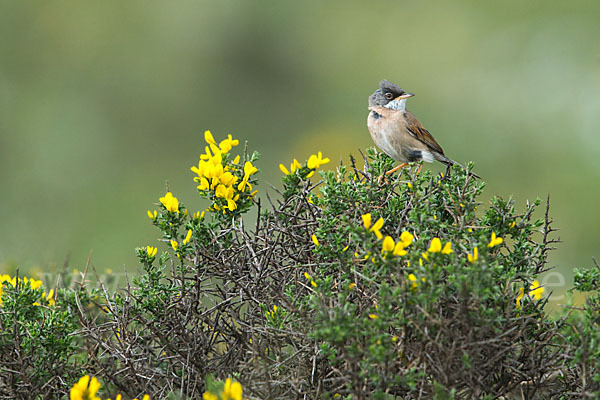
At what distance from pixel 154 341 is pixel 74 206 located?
801 centimetres

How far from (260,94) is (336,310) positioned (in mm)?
10041

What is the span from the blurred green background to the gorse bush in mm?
5593

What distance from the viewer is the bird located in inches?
154

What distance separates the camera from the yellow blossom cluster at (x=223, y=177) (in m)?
2.68

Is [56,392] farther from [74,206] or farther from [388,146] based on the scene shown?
[74,206]

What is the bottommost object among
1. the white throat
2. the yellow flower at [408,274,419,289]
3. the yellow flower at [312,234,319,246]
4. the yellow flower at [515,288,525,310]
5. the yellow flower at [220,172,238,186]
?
the yellow flower at [408,274,419,289]

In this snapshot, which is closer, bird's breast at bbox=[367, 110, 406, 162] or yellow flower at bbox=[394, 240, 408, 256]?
yellow flower at bbox=[394, 240, 408, 256]

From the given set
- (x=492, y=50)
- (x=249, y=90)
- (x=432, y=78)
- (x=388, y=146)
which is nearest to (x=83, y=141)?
(x=249, y=90)

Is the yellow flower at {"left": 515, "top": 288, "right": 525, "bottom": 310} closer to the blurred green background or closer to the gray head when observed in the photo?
the gray head

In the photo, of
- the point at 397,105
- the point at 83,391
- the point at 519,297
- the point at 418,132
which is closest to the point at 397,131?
the point at 418,132

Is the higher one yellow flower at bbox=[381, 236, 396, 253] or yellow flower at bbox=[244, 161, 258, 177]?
yellow flower at bbox=[244, 161, 258, 177]

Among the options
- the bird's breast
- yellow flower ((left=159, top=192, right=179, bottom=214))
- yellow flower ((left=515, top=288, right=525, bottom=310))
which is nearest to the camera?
yellow flower ((left=515, top=288, right=525, bottom=310))

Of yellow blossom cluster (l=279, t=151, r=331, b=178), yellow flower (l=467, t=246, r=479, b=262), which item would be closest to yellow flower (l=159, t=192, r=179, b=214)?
yellow blossom cluster (l=279, t=151, r=331, b=178)

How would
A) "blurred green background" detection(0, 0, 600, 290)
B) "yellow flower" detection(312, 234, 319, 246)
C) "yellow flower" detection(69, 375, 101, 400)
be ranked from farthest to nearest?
"blurred green background" detection(0, 0, 600, 290) < "yellow flower" detection(312, 234, 319, 246) < "yellow flower" detection(69, 375, 101, 400)
